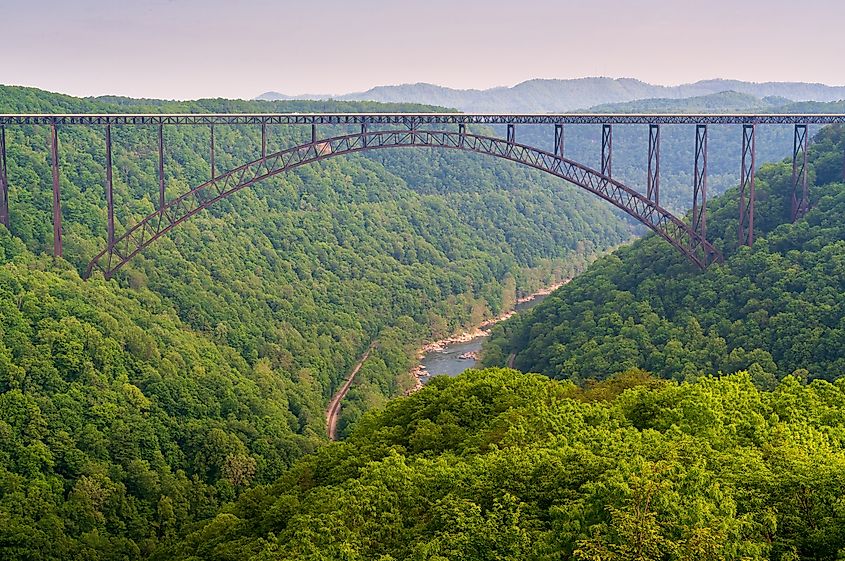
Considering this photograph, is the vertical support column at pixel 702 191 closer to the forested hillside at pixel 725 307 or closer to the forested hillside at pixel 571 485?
the forested hillside at pixel 725 307

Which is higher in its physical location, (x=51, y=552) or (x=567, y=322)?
(x=567, y=322)

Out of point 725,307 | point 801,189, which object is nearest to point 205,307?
point 725,307

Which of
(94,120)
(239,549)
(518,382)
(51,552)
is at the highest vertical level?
(94,120)

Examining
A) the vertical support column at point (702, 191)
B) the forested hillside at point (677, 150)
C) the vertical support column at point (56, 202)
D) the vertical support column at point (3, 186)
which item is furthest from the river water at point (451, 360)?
the forested hillside at point (677, 150)

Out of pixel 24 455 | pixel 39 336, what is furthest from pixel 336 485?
pixel 39 336

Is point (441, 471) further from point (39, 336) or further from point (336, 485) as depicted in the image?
point (39, 336)

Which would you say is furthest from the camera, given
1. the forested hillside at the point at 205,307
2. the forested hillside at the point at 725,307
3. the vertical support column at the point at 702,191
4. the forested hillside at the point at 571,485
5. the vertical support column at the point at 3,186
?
the vertical support column at the point at 3,186
